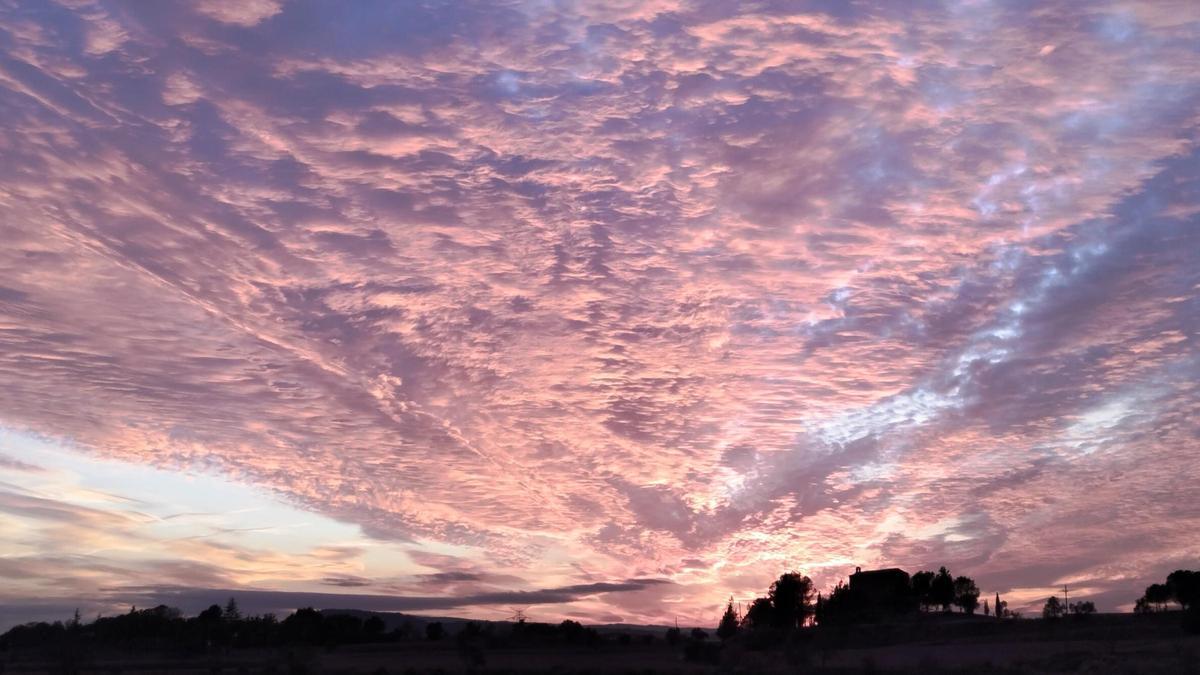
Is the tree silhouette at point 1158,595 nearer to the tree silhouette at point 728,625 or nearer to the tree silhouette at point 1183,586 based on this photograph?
the tree silhouette at point 1183,586

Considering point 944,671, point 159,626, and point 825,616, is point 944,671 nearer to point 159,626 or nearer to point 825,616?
point 825,616

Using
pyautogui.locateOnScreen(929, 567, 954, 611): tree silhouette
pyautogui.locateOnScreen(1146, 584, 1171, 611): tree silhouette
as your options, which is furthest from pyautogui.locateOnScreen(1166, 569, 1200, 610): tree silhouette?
pyautogui.locateOnScreen(929, 567, 954, 611): tree silhouette

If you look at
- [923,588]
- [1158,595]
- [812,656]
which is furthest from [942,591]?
[812,656]

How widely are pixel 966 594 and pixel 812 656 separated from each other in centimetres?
6215

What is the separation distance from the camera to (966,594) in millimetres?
136375

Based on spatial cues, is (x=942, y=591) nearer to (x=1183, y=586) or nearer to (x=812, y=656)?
(x=1183, y=586)

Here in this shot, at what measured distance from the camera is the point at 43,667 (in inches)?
2650

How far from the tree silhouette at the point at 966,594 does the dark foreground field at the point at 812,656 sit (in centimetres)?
3271

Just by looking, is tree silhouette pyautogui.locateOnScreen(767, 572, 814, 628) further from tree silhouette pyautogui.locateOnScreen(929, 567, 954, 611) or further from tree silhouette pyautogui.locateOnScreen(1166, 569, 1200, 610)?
tree silhouette pyautogui.locateOnScreen(1166, 569, 1200, 610)

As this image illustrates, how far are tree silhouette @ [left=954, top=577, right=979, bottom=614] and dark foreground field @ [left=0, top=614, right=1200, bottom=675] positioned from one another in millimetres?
32707

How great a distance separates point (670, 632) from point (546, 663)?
32790mm

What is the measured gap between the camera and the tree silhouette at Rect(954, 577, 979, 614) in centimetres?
13550

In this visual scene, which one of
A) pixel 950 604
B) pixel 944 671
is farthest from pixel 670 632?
pixel 944 671

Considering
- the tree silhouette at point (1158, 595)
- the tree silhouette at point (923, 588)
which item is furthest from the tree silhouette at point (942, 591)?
the tree silhouette at point (1158, 595)
